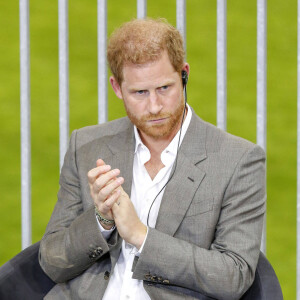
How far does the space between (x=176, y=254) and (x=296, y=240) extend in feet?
4.06

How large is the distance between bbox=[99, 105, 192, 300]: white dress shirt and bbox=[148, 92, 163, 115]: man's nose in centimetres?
15

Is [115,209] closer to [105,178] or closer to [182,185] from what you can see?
[105,178]

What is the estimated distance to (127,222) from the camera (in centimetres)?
169

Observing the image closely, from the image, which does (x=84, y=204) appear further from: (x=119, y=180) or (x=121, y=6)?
(x=121, y=6)

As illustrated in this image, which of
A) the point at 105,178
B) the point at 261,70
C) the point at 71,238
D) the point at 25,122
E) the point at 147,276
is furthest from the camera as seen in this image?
the point at 25,122

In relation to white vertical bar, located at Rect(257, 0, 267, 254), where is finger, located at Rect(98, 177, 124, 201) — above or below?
below

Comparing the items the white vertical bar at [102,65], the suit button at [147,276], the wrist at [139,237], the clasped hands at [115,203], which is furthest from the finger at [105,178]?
the white vertical bar at [102,65]

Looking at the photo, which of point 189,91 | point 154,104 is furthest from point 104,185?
point 189,91

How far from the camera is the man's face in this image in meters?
1.77

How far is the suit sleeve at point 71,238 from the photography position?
1795mm

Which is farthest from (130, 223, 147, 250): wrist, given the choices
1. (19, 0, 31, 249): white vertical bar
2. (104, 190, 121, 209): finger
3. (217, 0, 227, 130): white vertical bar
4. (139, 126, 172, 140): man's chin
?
(19, 0, 31, 249): white vertical bar

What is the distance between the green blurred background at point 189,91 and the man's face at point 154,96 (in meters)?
0.97

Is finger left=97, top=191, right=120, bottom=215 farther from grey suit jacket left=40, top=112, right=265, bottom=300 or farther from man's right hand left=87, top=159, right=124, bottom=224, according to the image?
grey suit jacket left=40, top=112, right=265, bottom=300

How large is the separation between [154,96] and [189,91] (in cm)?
101
